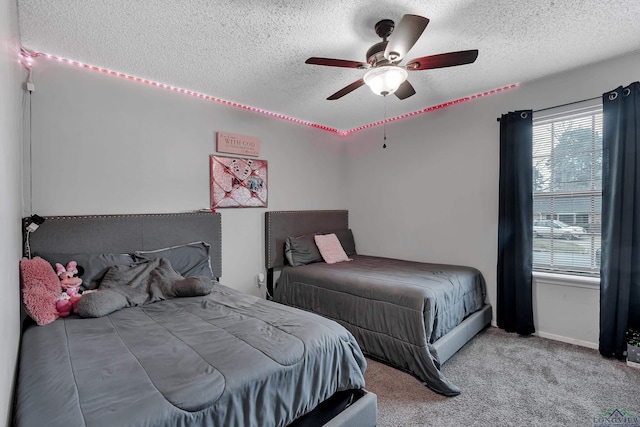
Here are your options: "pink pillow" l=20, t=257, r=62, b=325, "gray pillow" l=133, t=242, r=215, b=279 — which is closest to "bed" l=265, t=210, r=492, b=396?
Result: "gray pillow" l=133, t=242, r=215, b=279

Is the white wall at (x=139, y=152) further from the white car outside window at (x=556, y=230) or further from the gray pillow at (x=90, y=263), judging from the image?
the white car outside window at (x=556, y=230)

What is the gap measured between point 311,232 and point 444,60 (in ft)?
8.60

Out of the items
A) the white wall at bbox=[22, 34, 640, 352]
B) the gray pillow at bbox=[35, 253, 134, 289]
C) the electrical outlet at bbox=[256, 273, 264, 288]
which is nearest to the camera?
the gray pillow at bbox=[35, 253, 134, 289]

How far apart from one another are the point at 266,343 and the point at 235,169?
2279 mm

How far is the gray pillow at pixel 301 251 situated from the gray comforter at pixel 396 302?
6.7 inches

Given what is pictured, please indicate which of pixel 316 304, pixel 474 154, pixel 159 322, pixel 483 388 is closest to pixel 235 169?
pixel 316 304

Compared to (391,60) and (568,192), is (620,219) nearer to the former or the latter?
(568,192)

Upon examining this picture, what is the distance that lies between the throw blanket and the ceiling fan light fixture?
190cm

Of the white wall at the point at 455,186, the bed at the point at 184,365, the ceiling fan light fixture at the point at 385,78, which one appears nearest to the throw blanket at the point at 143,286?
the bed at the point at 184,365

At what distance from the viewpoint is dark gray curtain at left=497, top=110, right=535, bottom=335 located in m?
2.83

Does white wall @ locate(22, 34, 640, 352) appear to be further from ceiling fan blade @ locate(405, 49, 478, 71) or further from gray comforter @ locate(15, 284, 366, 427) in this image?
ceiling fan blade @ locate(405, 49, 478, 71)

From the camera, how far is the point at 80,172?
93.1 inches

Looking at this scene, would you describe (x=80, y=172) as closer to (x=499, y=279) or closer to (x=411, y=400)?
(x=411, y=400)

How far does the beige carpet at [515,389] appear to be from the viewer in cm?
178
